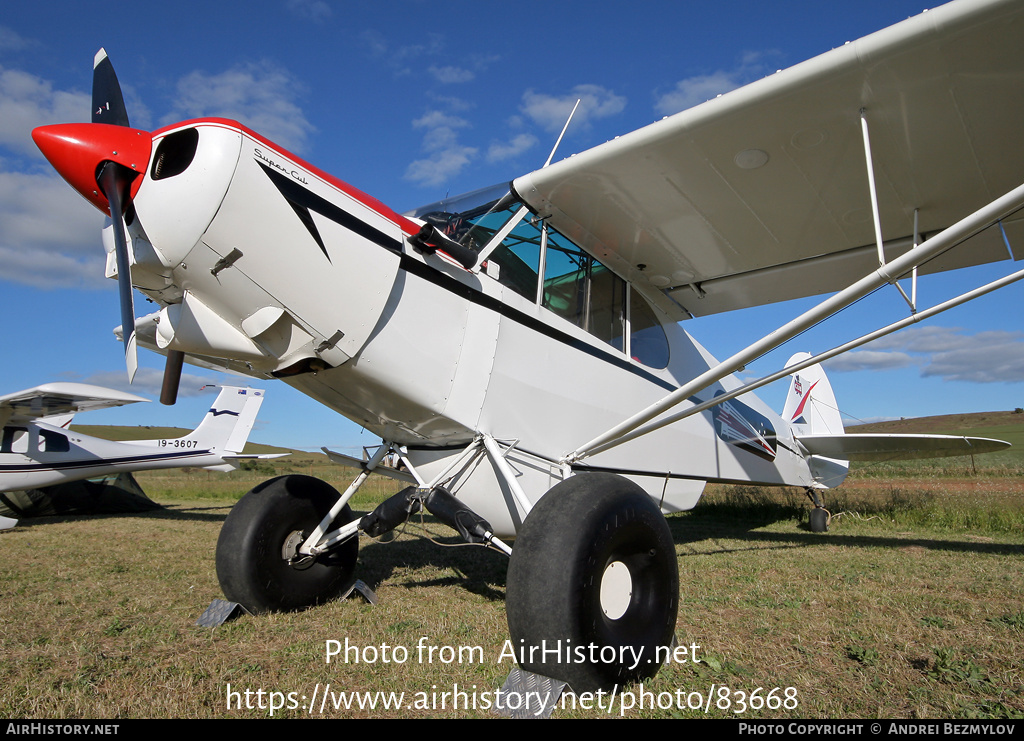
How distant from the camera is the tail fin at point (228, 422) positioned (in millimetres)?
14461

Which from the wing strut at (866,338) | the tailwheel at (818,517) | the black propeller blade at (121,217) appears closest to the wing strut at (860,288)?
the wing strut at (866,338)

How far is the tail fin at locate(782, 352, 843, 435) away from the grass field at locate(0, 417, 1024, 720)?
436 centimetres

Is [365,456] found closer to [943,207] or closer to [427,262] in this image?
[427,262]

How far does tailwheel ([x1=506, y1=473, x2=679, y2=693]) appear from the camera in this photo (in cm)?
234

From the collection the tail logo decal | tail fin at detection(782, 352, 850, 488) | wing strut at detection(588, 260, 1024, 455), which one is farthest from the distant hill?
wing strut at detection(588, 260, 1024, 455)

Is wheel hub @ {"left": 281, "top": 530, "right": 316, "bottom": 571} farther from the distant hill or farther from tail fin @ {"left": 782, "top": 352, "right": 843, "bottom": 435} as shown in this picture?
the distant hill

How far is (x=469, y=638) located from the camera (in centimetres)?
317

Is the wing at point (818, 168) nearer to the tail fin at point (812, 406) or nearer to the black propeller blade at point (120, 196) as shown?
the black propeller blade at point (120, 196)

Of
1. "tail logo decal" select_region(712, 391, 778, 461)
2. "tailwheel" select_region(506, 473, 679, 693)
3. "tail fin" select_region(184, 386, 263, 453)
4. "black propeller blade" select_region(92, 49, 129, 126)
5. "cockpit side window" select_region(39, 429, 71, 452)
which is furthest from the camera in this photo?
"tail fin" select_region(184, 386, 263, 453)

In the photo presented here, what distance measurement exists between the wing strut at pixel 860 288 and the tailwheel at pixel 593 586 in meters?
0.77

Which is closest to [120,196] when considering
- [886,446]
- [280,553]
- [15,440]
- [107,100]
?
[107,100]
